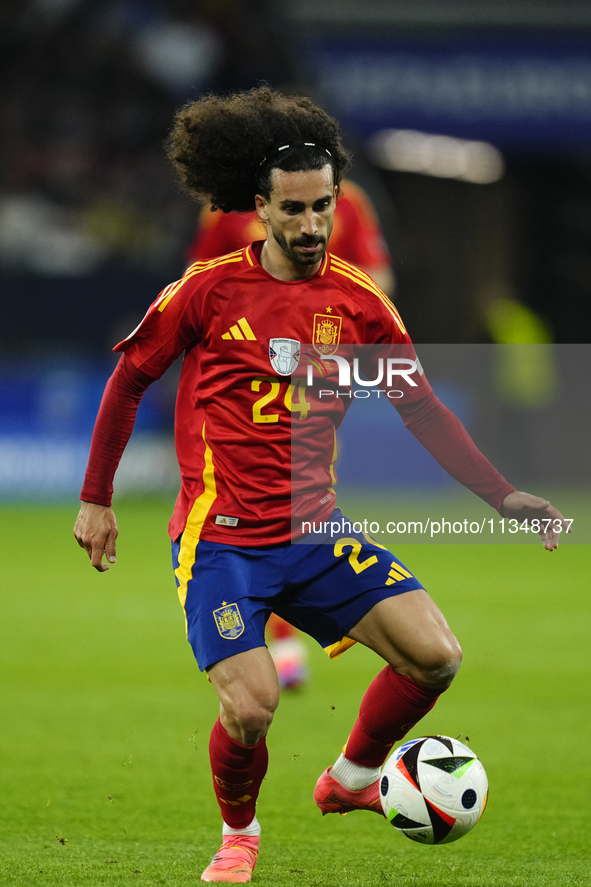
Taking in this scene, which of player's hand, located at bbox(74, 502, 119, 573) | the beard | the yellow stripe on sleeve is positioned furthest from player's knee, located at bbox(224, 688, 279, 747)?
the beard

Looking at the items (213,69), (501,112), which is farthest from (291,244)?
(213,69)

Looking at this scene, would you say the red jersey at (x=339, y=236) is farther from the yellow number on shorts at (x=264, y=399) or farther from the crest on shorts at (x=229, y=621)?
the crest on shorts at (x=229, y=621)

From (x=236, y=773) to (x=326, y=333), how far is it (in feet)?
4.29

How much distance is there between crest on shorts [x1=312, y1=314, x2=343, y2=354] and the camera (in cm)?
382

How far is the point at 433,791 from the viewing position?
3578 millimetres

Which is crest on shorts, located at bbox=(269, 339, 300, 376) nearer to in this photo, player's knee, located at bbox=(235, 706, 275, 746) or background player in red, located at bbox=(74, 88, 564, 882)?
background player in red, located at bbox=(74, 88, 564, 882)

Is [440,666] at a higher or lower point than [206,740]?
higher

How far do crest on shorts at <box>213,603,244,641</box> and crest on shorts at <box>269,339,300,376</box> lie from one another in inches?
27.9

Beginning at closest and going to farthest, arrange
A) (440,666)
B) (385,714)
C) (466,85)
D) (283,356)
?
(440,666), (283,356), (385,714), (466,85)

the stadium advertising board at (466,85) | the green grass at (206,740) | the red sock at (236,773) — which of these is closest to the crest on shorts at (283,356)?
the red sock at (236,773)

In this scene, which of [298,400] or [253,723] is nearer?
[253,723]

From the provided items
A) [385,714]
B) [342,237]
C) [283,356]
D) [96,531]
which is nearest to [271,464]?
[283,356]

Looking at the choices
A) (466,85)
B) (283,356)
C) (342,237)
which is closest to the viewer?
(283,356)

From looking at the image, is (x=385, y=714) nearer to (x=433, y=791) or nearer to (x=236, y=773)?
(x=433, y=791)
